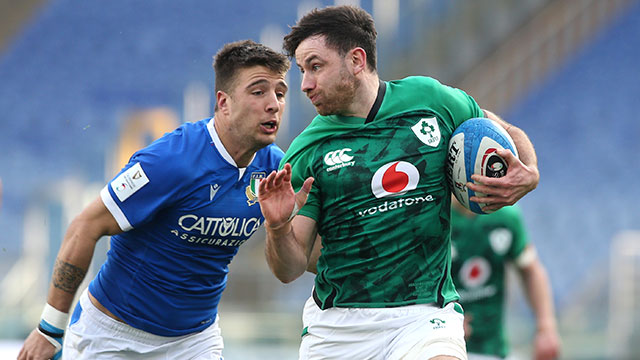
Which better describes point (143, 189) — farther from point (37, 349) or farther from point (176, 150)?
point (37, 349)

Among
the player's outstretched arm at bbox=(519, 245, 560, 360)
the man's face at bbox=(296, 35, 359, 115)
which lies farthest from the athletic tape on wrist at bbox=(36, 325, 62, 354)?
the player's outstretched arm at bbox=(519, 245, 560, 360)

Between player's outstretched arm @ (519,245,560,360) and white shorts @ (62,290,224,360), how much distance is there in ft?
8.38

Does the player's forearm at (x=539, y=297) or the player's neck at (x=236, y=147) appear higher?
the player's neck at (x=236, y=147)

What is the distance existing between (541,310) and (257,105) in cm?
281

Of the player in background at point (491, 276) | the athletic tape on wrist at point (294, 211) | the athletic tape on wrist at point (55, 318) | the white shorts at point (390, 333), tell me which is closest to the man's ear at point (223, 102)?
the athletic tape on wrist at point (294, 211)

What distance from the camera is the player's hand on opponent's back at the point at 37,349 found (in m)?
4.00

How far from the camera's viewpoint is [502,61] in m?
13.1

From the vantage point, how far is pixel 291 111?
12.8 m

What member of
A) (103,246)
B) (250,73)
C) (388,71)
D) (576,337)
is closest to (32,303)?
(103,246)

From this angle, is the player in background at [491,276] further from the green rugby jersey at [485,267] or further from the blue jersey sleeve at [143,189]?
the blue jersey sleeve at [143,189]

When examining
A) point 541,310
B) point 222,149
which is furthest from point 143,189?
point 541,310

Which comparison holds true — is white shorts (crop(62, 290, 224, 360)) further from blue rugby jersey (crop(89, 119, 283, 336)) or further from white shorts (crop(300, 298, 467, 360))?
white shorts (crop(300, 298, 467, 360))

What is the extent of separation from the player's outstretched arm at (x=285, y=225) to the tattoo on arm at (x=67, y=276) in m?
1.07

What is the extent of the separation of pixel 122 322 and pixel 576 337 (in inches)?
300
